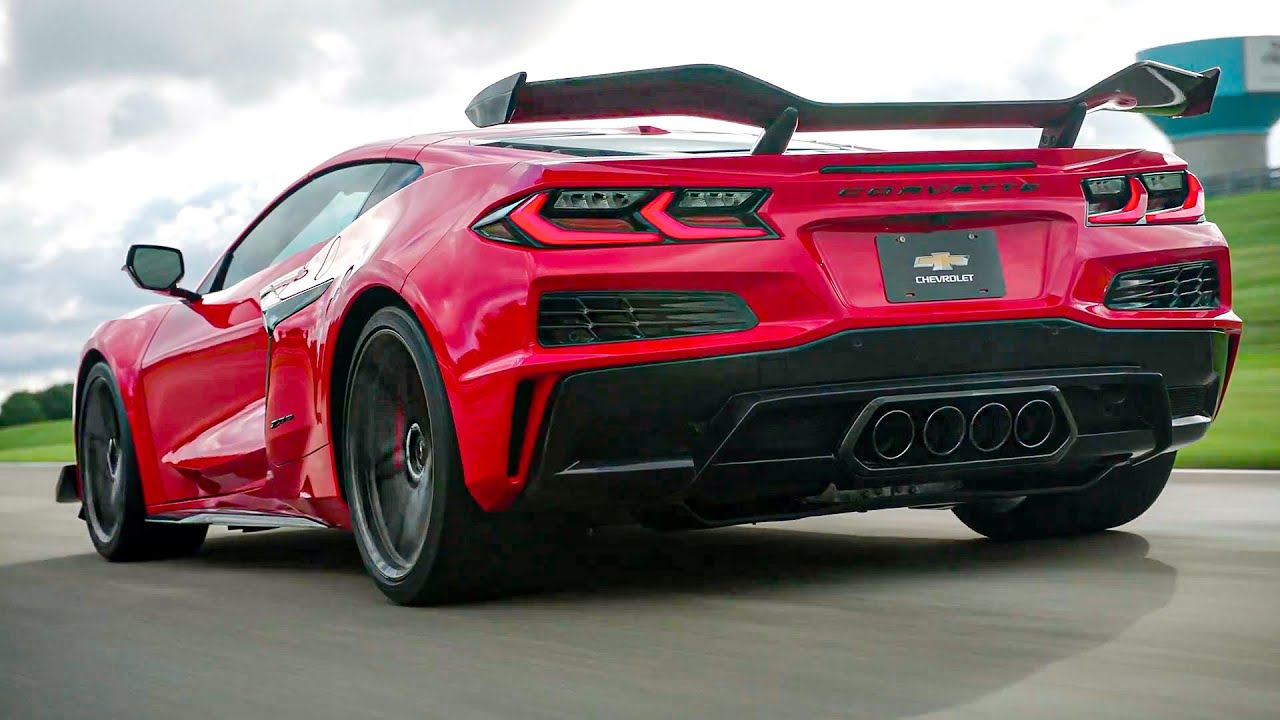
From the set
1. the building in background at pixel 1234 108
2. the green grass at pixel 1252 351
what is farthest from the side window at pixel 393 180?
the building in background at pixel 1234 108

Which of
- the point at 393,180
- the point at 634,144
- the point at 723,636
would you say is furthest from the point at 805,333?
the point at 393,180

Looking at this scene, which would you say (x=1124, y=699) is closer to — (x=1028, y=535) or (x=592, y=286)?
(x=592, y=286)

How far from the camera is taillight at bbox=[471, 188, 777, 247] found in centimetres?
381

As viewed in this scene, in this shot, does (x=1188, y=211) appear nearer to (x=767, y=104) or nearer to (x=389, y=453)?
(x=767, y=104)

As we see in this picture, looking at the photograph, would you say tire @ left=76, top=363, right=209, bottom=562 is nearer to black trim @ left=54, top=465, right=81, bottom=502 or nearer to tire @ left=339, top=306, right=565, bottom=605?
black trim @ left=54, top=465, right=81, bottom=502

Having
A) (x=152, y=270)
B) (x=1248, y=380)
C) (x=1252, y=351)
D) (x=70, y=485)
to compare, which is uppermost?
(x=152, y=270)

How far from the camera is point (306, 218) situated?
538 cm

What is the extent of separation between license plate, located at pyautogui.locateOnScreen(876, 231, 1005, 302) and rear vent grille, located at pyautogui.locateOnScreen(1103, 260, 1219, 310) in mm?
337

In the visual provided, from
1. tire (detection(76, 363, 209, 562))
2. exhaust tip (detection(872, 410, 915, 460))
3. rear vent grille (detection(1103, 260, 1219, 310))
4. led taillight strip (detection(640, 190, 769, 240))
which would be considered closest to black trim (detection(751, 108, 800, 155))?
led taillight strip (detection(640, 190, 769, 240))

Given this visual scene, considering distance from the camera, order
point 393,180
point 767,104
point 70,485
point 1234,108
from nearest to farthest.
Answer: point 767,104
point 393,180
point 70,485
point 1234,108

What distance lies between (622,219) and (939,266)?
2.48 feet

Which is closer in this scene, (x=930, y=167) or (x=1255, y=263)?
(x=930, y=167)

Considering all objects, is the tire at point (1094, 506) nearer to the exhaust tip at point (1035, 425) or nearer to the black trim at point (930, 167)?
the exhaust tip at point (1035, 425)

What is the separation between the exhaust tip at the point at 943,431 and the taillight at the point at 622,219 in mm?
573
